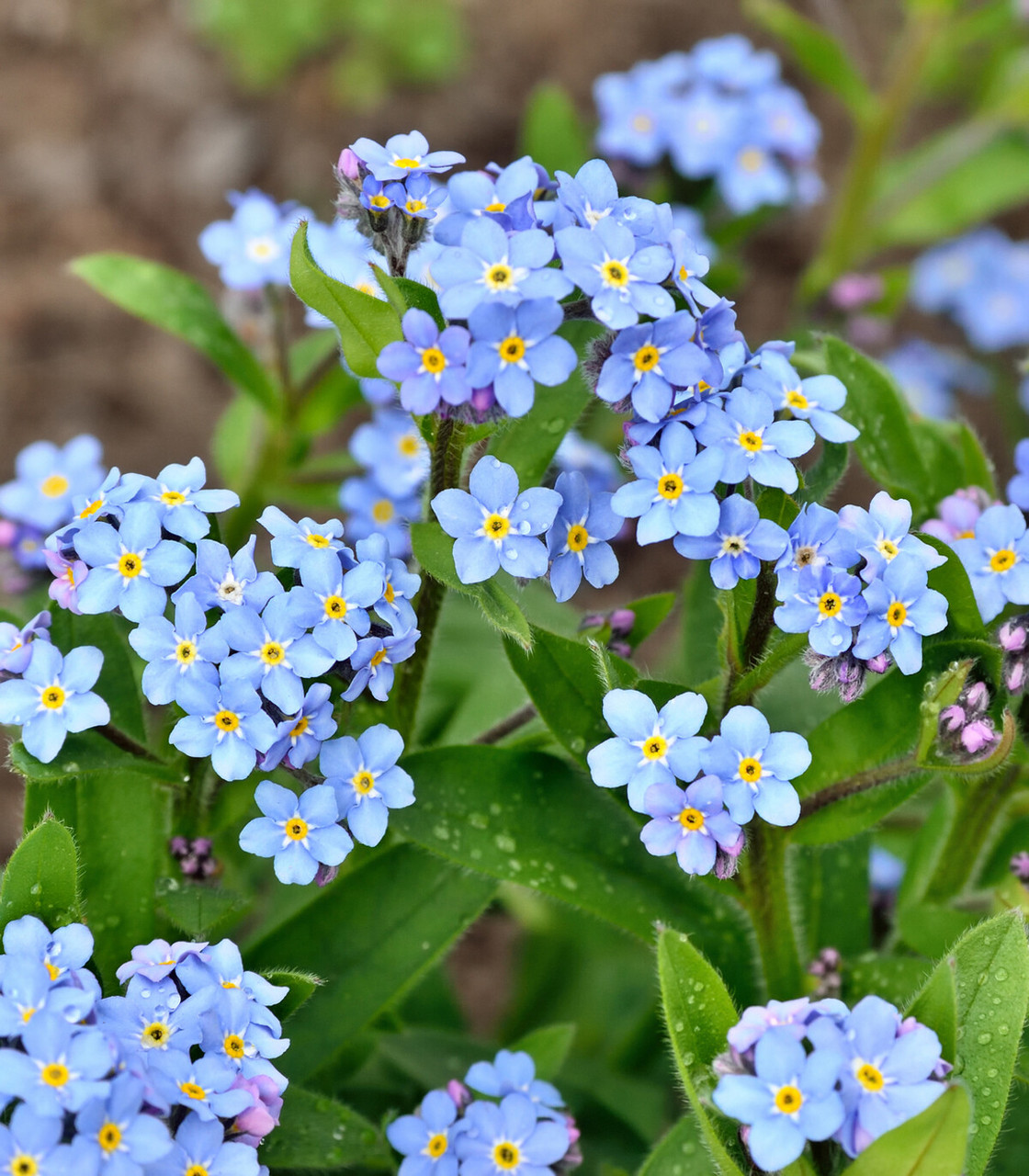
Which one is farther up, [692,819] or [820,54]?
[820,54]

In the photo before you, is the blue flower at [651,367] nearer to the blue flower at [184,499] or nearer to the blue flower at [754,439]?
the blue flower at [754,439]

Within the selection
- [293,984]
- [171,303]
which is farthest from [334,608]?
[171,303]

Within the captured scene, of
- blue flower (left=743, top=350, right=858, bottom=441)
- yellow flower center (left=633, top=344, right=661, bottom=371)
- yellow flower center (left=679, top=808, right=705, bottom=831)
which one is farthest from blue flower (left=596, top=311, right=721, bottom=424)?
yellow flower center (left=679, top=808, right=705, bottom=831)

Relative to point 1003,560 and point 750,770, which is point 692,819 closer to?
point 750,770

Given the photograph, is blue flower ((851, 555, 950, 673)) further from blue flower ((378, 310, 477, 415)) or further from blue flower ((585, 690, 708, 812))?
blue flower ((378, 310, 477, 415))

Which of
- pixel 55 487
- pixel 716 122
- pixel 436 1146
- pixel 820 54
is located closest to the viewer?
pixel 436 1146

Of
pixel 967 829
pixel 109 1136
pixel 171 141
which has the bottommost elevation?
pixel 109 1136
